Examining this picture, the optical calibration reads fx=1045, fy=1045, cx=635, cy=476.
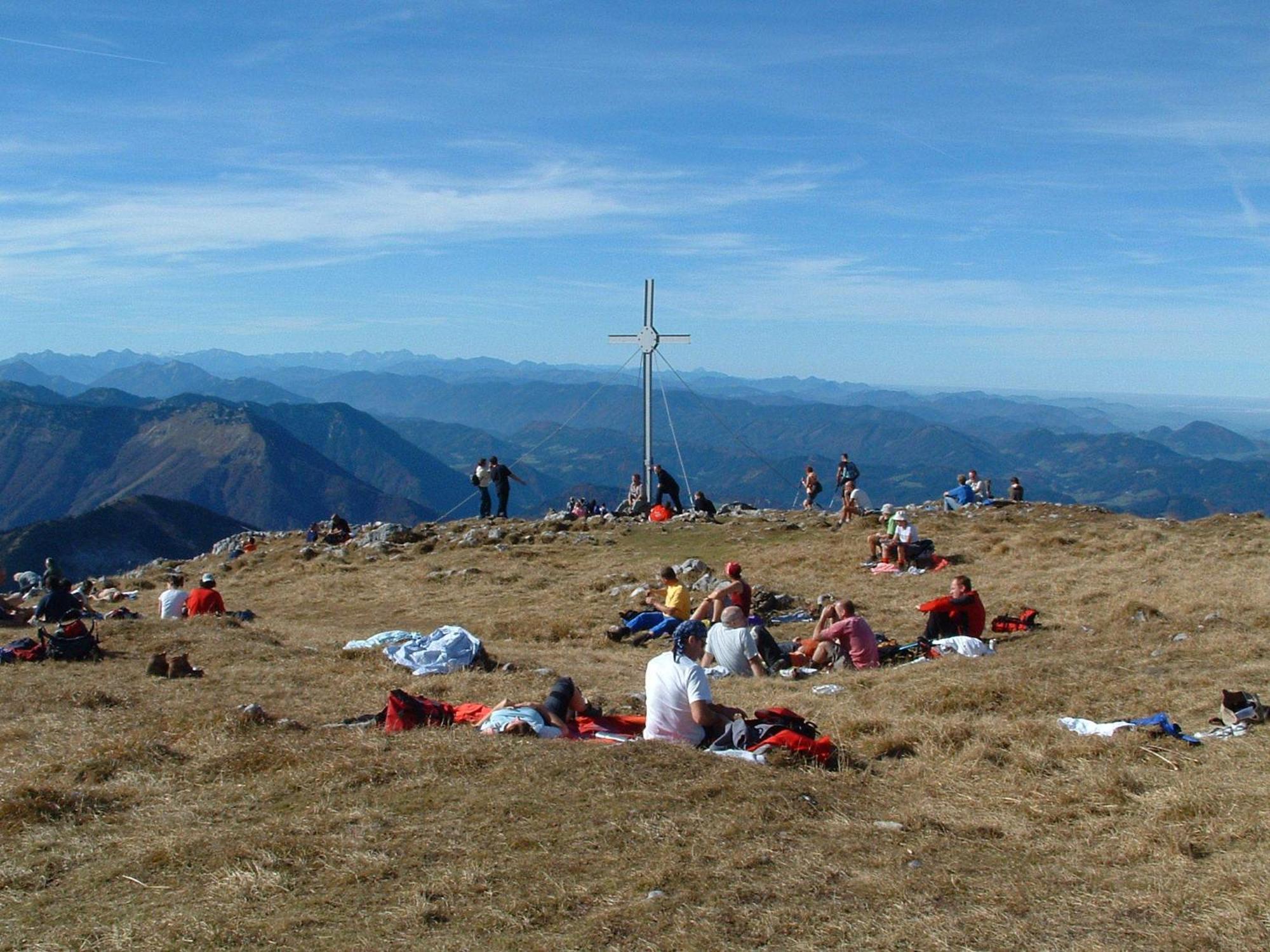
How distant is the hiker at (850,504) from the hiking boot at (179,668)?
18.5m

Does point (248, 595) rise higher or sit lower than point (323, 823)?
lower

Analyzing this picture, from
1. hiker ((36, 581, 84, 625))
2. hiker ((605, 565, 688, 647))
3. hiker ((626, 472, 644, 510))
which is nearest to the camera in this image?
hiker ((36, 581, 84, 625))

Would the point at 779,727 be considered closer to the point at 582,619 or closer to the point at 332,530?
the point at 582,619

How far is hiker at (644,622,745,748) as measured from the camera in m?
9.64

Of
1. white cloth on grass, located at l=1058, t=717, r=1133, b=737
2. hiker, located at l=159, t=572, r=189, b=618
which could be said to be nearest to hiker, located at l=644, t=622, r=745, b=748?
white cloth on grass, located at l=1058, t=717, r=1133, b=737

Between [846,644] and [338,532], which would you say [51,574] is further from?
[846,644]

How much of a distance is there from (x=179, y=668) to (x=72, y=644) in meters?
2.35

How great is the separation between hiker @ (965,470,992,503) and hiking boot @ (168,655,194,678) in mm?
24302

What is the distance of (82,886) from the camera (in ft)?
20.9

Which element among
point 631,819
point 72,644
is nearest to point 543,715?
point 631,819

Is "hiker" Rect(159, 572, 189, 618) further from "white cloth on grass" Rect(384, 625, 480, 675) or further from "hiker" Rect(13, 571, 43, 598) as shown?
"hiker" Rect(13, 571, 43, 598)

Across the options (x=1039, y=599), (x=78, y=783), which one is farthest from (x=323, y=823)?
(x=1039, y=599)

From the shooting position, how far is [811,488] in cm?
3325

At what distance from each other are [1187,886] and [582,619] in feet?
46.1
